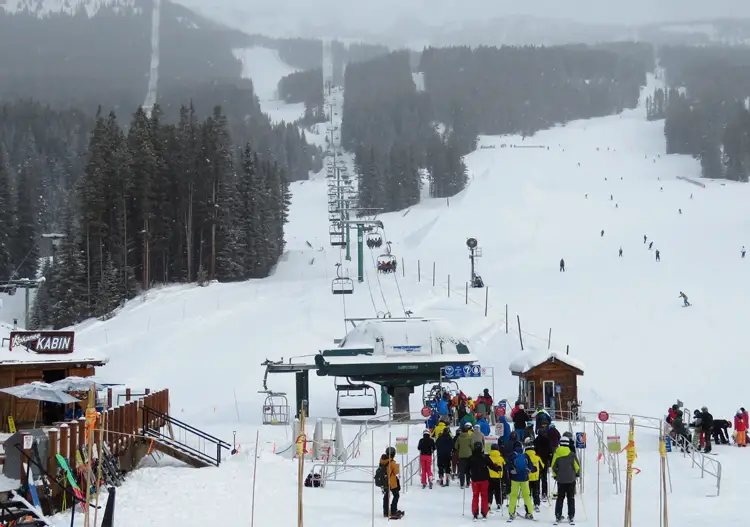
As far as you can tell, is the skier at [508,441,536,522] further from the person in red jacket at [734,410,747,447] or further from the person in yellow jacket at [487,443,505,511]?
the person in red jacket at [734,410,747,447]

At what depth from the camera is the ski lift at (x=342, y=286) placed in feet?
160

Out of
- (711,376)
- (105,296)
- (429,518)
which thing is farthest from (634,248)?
(429,518)

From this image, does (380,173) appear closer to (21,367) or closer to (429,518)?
(21,367)

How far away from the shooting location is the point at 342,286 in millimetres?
49281

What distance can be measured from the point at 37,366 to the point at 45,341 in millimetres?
1401

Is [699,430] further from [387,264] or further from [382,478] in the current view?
[387,264]

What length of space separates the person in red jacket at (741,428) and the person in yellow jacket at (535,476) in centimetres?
881

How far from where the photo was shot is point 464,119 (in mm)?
182625

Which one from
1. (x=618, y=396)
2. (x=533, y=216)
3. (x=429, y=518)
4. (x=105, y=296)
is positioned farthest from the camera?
(x=533, y=216)

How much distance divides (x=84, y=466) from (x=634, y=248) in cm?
5734

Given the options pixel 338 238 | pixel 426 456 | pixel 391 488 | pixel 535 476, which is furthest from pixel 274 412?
pixel 338 238

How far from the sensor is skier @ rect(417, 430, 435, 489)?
17.0 meters

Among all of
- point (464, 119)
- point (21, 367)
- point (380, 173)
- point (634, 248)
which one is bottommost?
point (21, 367)

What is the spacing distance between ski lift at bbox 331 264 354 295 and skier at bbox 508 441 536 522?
1338 inches
